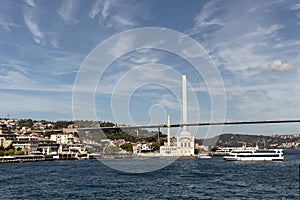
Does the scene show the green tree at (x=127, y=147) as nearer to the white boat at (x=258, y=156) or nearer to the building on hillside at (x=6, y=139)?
the building on hillside at (x=6, y=139)

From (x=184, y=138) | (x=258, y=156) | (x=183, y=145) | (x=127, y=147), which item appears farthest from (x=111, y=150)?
(x=258, y=156)

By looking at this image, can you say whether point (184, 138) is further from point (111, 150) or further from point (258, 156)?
point (111, 150)

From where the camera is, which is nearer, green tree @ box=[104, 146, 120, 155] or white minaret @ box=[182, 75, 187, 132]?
white minaret @ box=[182, 75, 187, 132]

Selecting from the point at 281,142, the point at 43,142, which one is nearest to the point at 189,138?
the point at 43,142

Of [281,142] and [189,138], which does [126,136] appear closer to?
[189,138]

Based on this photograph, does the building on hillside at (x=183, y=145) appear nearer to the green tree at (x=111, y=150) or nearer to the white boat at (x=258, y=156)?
the green tree at (x=111, y=150)

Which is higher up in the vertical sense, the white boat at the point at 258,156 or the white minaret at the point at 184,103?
the white minaret at the point at 184,103

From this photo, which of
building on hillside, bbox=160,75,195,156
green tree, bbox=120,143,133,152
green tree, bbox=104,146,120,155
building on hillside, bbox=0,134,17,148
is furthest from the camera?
green tree, bbox=120,143,133,152

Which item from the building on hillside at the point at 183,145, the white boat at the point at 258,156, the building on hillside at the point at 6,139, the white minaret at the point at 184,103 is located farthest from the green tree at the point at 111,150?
the white boat at the point at 258,156

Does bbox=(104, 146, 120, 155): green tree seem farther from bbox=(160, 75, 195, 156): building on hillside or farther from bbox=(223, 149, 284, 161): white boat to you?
bbox=(223, 149, 284, 161): white boat

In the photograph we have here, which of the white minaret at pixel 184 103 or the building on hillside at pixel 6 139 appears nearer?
the white minaret at pixel 184 103

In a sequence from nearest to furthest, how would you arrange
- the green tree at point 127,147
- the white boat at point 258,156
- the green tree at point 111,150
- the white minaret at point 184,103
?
1. the white boat at point 258,156
2. the white minaret at point 184,103
3. the green tree at point 111,150
4. the green tree at point 127,147

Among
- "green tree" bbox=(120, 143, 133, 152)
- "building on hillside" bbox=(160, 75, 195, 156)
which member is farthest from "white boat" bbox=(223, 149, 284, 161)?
"green tree" bbox=(120, 143, 133, 152)

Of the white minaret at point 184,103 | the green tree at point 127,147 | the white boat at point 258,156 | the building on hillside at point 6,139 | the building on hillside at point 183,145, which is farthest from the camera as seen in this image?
the green tree at point 127,147
